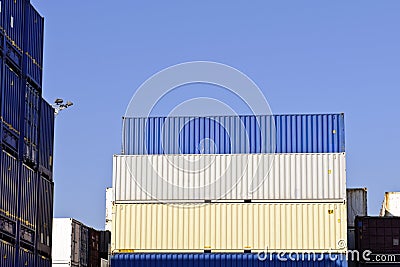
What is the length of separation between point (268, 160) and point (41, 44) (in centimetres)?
1073

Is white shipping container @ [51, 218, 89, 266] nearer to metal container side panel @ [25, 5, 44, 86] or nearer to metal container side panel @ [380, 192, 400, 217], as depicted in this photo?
metal container side panel @ [25, 5, 44, 86]

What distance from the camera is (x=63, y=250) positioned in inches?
1793

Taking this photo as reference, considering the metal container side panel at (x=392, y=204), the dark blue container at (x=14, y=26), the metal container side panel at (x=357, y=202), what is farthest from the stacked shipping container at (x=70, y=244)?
the metal container side panel at (x=392, y=204)

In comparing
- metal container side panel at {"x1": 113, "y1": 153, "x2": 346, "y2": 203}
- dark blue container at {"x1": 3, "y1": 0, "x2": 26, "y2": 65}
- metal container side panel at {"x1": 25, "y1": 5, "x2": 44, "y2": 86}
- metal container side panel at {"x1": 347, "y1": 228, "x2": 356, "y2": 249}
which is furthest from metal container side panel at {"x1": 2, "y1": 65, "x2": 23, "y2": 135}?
metal container side panel at {"x1": 347, "y1": 228, "x2": 356, "y2": 249}

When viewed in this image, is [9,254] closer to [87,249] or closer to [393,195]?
[87,249]

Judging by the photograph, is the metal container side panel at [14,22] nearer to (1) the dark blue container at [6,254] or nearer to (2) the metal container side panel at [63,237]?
(1) the dark blue container at [6,254]

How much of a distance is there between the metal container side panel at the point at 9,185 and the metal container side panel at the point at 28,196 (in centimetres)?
71

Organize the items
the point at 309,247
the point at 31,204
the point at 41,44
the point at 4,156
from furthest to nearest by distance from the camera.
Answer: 1. the point at 309,247
2. the point at 41,44
3. the point at 31,204
4. the point at 4,156

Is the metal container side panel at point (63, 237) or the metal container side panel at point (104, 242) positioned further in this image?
the metal container side panel at point (104, 242)

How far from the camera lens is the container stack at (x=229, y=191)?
39.6 meters

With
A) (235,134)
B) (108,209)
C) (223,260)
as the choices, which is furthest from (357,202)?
(108,209)

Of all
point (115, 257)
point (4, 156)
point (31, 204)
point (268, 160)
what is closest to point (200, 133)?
point (268, 160)

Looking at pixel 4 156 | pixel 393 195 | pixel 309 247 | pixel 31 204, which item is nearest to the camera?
pixel 4 156

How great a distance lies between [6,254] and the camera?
30469mm
